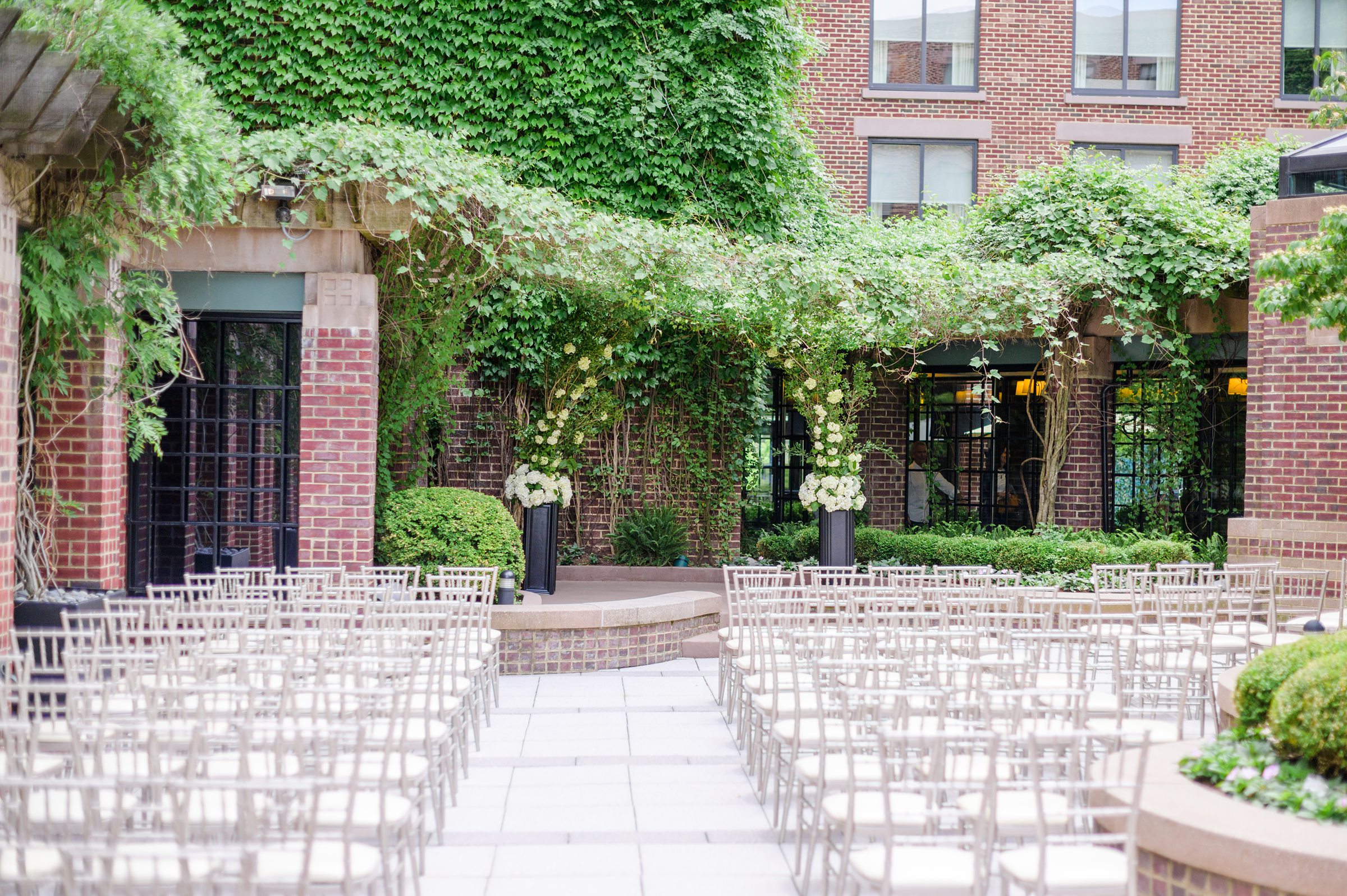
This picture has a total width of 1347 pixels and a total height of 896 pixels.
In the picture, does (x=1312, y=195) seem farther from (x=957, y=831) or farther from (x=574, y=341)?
(x=957, y=831)

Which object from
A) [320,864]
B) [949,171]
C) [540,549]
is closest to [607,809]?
[320,864]

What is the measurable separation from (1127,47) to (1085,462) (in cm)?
645

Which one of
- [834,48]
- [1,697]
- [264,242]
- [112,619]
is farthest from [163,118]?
[834,48]

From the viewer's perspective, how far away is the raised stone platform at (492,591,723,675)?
900 cm

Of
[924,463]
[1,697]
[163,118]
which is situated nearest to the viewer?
[1,697]

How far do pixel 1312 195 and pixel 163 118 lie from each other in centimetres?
900

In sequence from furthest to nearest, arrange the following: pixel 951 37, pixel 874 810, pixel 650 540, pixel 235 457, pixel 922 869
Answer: pixel 951 37 → pixel 650 540 → pixel 235 457 → pixel 874 810 → pixel 922 869

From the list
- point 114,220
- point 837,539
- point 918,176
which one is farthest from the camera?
point 918,176

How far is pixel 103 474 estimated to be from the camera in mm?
7691

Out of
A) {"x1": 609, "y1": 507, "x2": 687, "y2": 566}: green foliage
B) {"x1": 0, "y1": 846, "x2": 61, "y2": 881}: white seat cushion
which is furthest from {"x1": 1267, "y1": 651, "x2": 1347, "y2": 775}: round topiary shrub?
{"x1": 609, "y1": 507, "x2": 687, "y2": 566}: green foliage

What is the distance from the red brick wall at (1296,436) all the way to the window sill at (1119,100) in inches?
256

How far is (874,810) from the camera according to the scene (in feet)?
13.4

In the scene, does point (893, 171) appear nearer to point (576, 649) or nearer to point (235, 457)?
point (576, 649)

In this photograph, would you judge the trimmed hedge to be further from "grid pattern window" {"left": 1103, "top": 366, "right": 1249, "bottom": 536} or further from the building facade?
the building facade
